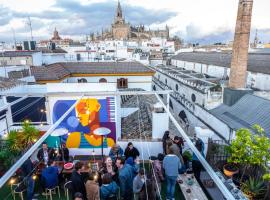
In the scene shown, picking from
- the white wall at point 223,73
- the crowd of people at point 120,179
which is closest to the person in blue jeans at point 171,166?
the crowd of people at point 120,179

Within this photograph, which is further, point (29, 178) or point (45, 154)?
point (45, 154)

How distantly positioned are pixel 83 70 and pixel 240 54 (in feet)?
43.8

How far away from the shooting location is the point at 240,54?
1520cm

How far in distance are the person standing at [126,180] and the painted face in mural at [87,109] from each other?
467cm

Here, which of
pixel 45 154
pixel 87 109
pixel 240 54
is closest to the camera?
pixel 45 154

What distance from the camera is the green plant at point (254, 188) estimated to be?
6426mm

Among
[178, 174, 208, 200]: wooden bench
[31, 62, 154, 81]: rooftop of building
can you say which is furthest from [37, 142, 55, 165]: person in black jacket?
[31, 62, 154, 81]: rooftop of building

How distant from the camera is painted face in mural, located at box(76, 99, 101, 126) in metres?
10.5

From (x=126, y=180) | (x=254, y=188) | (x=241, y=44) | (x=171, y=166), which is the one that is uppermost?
(x=241, y=44)

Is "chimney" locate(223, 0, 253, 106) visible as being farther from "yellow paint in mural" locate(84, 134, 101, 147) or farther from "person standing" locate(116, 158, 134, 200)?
"person standing" locate(116, 158, 134, 200)

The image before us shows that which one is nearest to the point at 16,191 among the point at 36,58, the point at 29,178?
the point at 29,178

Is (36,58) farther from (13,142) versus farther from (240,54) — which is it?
(240,54)

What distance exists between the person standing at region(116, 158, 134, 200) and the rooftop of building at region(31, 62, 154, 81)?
41.7 feet

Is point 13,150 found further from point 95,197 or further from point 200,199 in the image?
point 200,199
